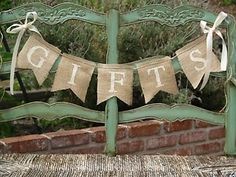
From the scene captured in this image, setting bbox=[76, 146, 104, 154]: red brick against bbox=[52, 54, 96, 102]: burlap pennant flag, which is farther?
bbox=[76, 146, 104, 154]: red brick

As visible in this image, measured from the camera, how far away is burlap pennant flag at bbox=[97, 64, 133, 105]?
78.2 inches

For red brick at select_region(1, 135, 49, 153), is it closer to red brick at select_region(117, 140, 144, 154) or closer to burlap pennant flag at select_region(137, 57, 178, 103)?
red brick at select_region(117, 140, 144, 154)

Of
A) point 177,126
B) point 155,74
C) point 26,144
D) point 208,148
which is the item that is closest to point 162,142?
point 177,126

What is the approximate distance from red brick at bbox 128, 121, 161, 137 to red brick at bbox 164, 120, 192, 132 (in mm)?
44

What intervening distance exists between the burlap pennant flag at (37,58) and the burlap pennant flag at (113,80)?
6.5 inches

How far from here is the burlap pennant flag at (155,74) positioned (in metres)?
1.99

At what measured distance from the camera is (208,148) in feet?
9.36

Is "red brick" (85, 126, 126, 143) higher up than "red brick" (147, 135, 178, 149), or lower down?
higher up

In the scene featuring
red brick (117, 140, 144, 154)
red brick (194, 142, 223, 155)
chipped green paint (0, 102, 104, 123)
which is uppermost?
chipped green paint (0, 102, 104, 123)

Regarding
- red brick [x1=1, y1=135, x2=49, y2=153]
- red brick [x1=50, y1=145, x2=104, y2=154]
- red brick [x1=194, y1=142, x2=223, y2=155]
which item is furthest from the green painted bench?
red brick [x1=194, y1=142, x2=223, y2=155]

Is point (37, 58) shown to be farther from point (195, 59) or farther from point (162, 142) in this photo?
point (162, 142)

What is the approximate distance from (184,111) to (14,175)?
23.1 inches

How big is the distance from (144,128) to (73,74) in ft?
2.44

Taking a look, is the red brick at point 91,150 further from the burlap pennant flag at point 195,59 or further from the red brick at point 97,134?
the burlap pennant flag at point 195,59
